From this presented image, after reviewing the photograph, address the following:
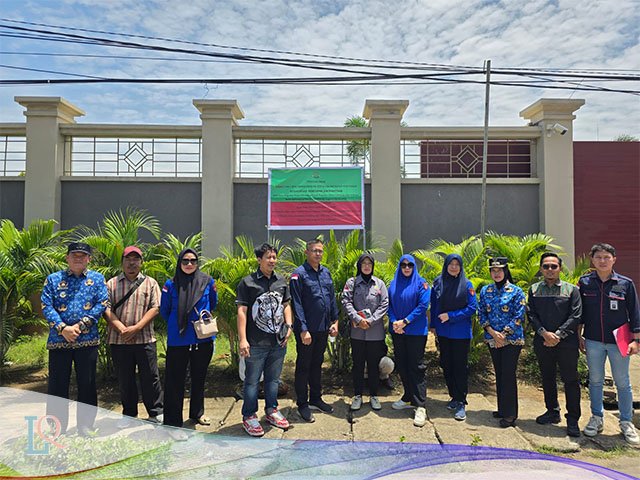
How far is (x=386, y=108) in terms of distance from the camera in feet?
29.8

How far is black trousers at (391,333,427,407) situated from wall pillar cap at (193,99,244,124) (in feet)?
20.0

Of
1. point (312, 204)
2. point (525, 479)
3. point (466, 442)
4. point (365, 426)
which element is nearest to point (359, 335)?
point (365, 426)

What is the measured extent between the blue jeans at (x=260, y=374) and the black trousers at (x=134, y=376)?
876 mm

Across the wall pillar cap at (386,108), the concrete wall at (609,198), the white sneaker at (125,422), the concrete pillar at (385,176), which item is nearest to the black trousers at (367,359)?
the white sneaker at (125,422)

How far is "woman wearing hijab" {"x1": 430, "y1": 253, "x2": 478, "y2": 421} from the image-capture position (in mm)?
4680

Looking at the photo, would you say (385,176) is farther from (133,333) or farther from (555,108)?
(133,333)

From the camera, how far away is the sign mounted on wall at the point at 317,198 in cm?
904

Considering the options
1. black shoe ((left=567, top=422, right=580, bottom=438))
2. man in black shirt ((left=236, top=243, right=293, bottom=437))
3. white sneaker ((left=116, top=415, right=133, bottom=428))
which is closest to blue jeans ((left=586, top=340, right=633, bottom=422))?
black shoe ((left=567, top=422, right=580, bottom=438))

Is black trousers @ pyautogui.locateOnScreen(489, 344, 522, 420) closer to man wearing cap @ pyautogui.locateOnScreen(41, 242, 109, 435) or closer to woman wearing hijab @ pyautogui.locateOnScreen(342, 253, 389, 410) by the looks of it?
woman wearing hijab @ pyautogui.locateOnScreen(342, 253, 389, 410)

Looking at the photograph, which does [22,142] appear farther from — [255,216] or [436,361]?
[436,361]

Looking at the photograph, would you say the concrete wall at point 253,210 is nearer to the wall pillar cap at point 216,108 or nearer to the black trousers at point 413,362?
the wall pillar cap at point 216,108

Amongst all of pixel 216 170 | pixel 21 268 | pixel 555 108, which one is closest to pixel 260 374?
pixel 21 268

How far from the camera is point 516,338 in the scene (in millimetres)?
4473

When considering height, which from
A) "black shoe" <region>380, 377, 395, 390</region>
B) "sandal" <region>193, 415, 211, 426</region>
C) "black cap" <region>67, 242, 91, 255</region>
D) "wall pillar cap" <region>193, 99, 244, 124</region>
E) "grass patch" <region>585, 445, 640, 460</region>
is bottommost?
"grass patch" <region>585, 445, 640, 460</region>
